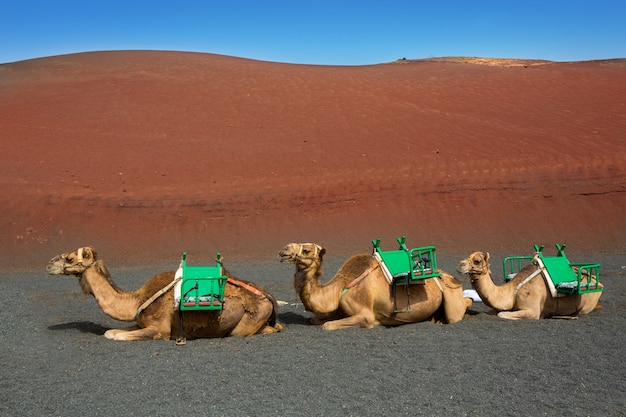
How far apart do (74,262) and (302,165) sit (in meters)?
16.8

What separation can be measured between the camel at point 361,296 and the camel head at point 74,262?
2.49 metres

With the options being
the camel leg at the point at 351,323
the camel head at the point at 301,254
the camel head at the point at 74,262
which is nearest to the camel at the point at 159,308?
the camel head at the point at 74,262

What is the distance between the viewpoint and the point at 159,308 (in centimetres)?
853

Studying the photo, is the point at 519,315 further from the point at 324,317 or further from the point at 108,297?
the point at 108,297

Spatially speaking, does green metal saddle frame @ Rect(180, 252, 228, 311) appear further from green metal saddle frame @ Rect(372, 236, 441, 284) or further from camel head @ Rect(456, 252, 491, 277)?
camel head @ Rect(456, 252, 491, 277)

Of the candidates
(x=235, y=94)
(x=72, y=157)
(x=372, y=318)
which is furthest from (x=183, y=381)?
(x=235, y=94)

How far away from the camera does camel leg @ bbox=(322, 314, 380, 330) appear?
9.06m

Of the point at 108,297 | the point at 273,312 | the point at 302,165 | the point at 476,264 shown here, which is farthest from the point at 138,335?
the point at 302,165

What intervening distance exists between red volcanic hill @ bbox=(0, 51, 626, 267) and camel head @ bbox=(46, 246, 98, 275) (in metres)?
10.1

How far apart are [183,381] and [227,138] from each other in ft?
72.0

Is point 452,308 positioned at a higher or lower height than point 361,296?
lower

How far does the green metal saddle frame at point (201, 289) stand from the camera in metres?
8.20

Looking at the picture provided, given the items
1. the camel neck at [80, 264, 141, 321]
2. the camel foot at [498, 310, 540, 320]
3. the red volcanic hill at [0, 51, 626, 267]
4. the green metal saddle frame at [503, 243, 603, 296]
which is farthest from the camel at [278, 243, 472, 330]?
the red volcanic hill at [0, 51, 626, 267]

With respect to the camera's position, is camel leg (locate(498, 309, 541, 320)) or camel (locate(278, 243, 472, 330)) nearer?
camel (locate(278, 243, 472, 330))
